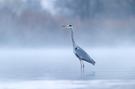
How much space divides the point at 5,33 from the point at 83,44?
282 centimetres

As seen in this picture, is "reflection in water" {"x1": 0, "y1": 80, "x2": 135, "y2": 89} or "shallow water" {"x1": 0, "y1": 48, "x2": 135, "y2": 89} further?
"shallow water" {"x1": 0, "y1": 48, "x2": 135, "y2": 89}

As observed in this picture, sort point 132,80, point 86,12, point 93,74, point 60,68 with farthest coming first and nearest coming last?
point 86,12, point 60,68, point 93,74, point 132,80

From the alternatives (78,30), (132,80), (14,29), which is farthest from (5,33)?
(132,80)

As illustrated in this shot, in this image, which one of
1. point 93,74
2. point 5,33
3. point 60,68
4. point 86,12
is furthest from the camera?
point 5,33

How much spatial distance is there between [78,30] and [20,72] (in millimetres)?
9390

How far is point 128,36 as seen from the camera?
24.8m

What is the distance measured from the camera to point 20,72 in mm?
→ 14195

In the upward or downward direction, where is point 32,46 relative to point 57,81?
upward

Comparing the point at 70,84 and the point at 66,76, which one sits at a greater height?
the point at 66,76

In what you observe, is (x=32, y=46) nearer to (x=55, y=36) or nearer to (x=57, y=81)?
(x=55, y=36)

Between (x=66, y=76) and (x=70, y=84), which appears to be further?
(x=66, y=76)

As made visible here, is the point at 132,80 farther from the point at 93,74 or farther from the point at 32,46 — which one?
the point at 32,46

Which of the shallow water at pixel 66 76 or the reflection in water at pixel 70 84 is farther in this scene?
the shallow water at pixel 66 76

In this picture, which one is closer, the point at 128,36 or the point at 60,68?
the point at 60,68
